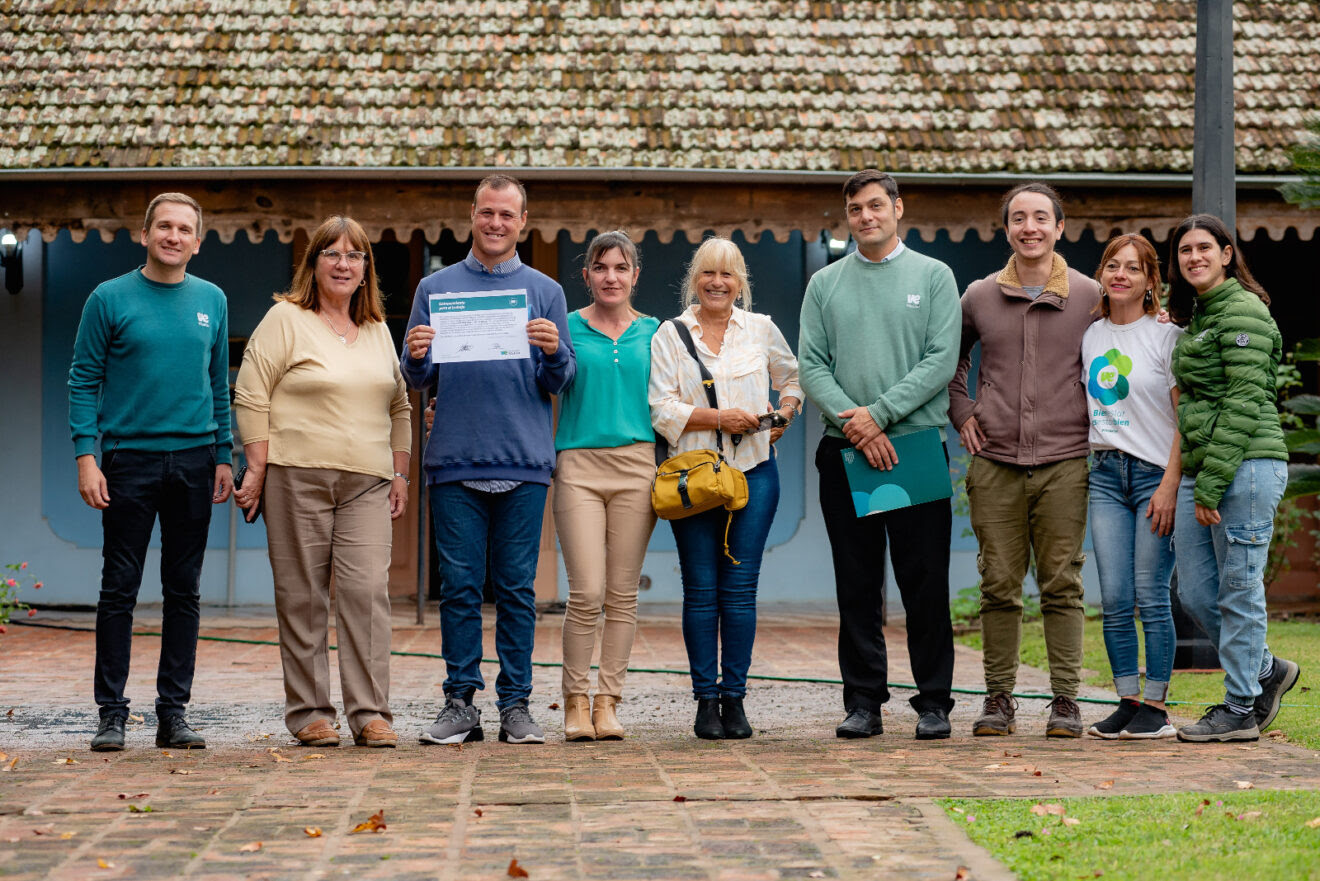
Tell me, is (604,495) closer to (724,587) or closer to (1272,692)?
(724,587)

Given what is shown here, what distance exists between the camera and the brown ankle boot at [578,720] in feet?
17.9

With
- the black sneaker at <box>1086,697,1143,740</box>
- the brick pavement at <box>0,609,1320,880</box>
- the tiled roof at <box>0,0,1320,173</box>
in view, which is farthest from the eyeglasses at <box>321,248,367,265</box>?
the tiled roof at <box>0,0,1320,173</box>

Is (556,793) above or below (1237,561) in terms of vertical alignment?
below

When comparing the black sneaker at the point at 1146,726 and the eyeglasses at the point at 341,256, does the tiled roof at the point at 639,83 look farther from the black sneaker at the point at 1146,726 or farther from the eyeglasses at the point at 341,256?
the black sneaker at the point at 1146,726

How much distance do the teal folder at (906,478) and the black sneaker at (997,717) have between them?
81 centimetres

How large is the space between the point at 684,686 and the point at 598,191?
14.3 ft

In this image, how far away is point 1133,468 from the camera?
5.54 metres

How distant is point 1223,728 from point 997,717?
81 cm

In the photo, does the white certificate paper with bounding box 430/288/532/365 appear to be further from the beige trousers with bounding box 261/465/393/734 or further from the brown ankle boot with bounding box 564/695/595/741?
the brown ankle boot with bounding box 564/695/595/741

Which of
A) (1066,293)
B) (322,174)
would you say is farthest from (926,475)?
(322,174)

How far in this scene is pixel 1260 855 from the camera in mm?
3480

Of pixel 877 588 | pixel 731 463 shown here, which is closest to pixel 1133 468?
pixel 877 588

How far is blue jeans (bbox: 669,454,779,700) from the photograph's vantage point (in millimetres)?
5594

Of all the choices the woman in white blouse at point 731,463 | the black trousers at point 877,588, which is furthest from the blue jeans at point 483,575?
the black trousers at point 877,588
